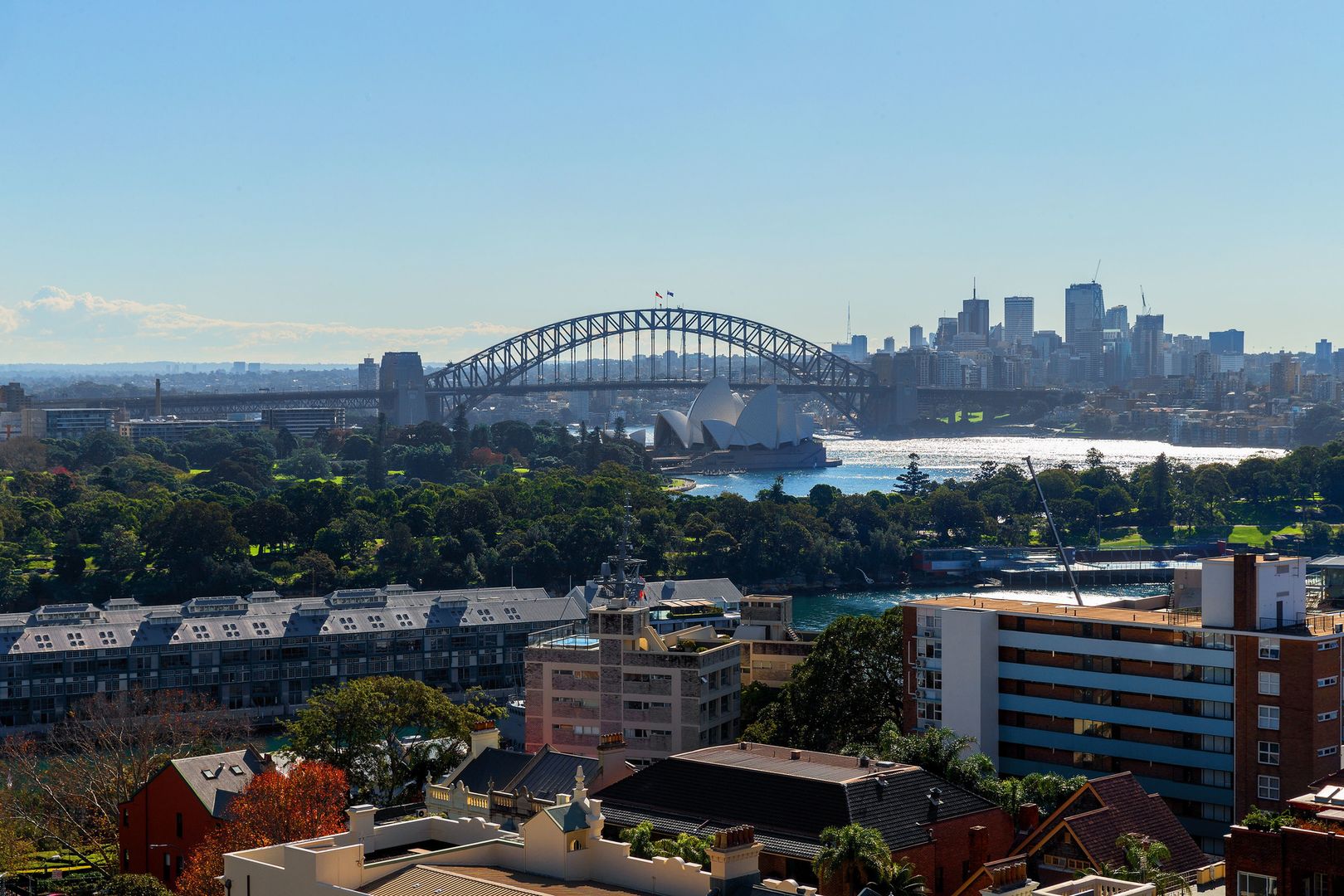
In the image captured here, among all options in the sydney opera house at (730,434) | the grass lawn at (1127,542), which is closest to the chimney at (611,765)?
the grass lawn at (1127,542)

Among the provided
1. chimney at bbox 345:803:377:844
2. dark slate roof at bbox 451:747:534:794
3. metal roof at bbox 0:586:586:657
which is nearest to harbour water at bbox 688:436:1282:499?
metal roof at bbox 0:586:586:657

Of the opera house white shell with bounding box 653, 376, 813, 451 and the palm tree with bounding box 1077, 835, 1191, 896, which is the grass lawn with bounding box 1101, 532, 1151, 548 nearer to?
the opera house white shell with bounding box 653, 376, 813, 451

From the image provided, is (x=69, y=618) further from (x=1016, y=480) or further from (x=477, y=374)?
(x=477, y=374)

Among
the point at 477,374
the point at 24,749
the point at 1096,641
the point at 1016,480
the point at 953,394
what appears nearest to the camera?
the point at 1096,641

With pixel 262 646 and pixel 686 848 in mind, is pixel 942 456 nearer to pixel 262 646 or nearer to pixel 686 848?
pixel 262 646

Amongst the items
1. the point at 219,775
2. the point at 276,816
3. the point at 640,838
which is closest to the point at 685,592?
the point at 219,775

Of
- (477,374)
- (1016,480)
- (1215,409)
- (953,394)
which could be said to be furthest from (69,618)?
(1215,409)
